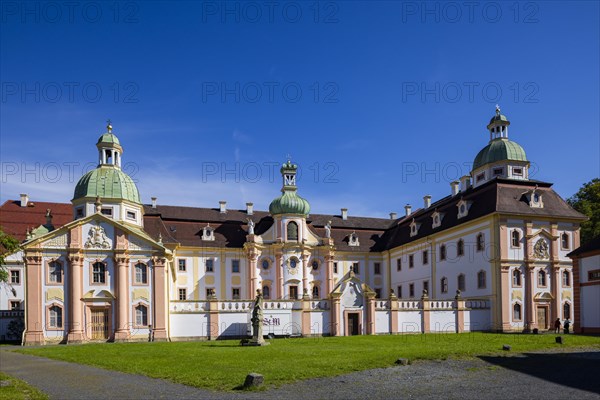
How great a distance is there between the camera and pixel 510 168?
55.9 metres

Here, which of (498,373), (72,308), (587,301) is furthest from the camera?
(72,308)

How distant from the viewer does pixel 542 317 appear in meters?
47.9

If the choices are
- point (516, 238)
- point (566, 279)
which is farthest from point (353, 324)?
point (566, 279)

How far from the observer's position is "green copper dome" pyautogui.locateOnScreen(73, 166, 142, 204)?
51.9 meters

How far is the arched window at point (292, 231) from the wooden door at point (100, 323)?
21.8 m

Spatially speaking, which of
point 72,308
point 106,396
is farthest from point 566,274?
point 106,396

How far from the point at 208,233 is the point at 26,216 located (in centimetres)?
2163

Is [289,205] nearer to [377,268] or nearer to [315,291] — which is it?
[315,291]

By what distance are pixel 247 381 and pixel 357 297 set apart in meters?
30.2

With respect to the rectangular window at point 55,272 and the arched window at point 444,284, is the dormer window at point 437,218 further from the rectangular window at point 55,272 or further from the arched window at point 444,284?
the rectangular window at point 55,272

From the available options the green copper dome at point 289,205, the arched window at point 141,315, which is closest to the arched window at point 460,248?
the green copper dome at point 289,205

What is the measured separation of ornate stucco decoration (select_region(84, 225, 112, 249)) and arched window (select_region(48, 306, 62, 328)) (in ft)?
15.8

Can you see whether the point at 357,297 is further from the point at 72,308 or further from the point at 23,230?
the point at 23,230

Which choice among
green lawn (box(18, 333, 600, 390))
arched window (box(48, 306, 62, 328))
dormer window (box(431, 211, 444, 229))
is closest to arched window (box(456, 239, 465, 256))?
dormer window (box(431, 211, 444, 229))
